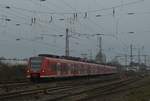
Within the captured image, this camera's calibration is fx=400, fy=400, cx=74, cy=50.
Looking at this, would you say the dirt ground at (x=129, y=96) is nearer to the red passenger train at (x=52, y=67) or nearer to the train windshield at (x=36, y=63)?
the red passenger train at (x=52, y=67)

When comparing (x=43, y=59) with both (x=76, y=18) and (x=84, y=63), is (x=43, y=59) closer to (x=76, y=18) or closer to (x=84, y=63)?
(x=76, y=18)

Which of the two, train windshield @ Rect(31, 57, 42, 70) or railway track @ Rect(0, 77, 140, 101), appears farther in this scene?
train windshield @ Rect(31, 57, 42, 70)

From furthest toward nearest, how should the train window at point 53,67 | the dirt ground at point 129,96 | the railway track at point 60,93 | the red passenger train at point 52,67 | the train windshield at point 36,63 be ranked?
the train window at point 53,67
the train windshield at point 36,63
the red passenger train at point 52,67
the railway track at point 60,93
the dirt ground at point 129,96

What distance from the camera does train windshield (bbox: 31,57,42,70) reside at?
40.4 m

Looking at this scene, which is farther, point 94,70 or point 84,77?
point 94,70

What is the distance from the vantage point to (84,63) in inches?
2255

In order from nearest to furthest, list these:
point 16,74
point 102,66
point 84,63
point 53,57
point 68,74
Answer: point 53,57 → point 68,74 → point 16,74 → point 84,63 → point 102,66

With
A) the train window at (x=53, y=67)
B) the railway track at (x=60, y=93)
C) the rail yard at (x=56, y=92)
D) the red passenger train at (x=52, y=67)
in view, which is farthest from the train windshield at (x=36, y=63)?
the railway track at (x=60, y=93)

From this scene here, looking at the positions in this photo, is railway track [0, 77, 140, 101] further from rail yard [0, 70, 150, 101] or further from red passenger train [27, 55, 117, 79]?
red passenger train [27, 55, 117, 79]

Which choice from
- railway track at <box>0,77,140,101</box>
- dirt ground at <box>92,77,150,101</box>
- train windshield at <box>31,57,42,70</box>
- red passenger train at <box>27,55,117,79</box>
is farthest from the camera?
train windshield at <box>31,57,42,70</box>

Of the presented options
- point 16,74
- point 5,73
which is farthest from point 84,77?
point 5,73

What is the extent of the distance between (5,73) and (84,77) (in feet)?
48.5

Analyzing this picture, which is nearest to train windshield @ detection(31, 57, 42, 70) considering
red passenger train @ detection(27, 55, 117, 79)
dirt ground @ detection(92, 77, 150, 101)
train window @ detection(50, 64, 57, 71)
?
red passenger train @ detection(27, 55, 117, 79)

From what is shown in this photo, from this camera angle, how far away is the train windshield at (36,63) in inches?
1590
